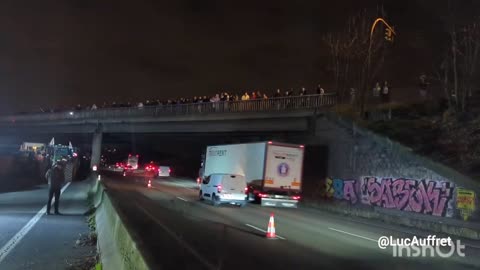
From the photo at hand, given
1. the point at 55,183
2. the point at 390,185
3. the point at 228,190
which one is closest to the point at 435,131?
the point at 390,185

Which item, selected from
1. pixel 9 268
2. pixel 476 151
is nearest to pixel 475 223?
pixel 476 151

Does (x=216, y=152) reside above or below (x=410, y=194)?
above

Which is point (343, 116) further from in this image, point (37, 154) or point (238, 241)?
point (37, 154)

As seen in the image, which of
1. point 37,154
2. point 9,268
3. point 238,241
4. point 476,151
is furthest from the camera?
point 37,154

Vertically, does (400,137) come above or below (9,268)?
above

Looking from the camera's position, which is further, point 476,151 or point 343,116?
point 343,116

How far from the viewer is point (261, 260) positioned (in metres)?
11.8

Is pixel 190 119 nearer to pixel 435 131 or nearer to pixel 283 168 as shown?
pixel 283 168

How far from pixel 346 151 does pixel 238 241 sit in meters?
21.0

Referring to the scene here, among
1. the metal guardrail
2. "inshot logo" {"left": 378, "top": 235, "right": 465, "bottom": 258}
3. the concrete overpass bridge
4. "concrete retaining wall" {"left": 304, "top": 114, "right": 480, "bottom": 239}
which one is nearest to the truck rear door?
"concrete retaining wall" {"left": 304, "top": 114, "right": 480, "bottom": 239}

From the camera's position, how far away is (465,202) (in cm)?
2291

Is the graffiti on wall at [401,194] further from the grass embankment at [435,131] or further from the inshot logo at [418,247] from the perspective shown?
the inshot logo at [418,247]

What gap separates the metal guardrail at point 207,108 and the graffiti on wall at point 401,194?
8534mm

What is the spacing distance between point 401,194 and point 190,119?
28226mm
